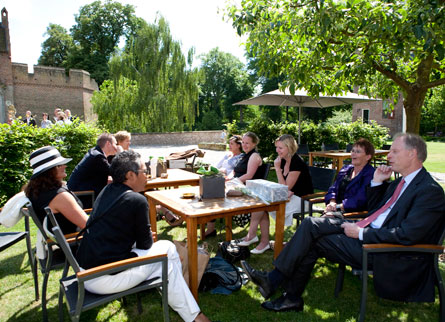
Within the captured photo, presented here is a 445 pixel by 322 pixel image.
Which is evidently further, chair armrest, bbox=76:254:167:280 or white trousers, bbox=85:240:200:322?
white trousers, bbox=85:240:200:322

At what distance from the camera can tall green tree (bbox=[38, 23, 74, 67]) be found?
1583 inches

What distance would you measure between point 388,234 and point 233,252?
1.79 m

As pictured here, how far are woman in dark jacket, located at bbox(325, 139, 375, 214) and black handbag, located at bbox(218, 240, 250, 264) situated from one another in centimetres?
108

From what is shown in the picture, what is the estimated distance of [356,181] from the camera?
3.48m

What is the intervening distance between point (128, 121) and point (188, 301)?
23664mm

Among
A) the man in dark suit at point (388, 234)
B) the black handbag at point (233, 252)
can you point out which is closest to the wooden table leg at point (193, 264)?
the man in dark suit at point (388, 234)

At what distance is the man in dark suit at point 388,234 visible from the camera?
2.28 meters

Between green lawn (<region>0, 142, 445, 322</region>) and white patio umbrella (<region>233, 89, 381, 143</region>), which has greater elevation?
white patio umbrella (<region>233, 89, 381, 143</region>)

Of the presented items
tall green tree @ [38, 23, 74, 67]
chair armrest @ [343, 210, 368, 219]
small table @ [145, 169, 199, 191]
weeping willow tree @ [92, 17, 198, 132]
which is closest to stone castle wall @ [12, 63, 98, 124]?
weeping willow tree @ [92, 17, 198, 132]

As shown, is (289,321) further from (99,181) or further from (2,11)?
(2,11)

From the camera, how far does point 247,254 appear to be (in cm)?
371

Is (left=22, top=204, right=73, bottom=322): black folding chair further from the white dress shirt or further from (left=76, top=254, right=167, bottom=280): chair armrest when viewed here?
the white dress shirt

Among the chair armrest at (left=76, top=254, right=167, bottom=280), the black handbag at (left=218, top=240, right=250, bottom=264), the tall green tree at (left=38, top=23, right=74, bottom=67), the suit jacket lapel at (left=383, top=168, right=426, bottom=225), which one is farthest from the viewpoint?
the tall green tree at (left=38, top=23, right=74, bottom=67)

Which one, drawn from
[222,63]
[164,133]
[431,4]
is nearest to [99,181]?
[431,4]
